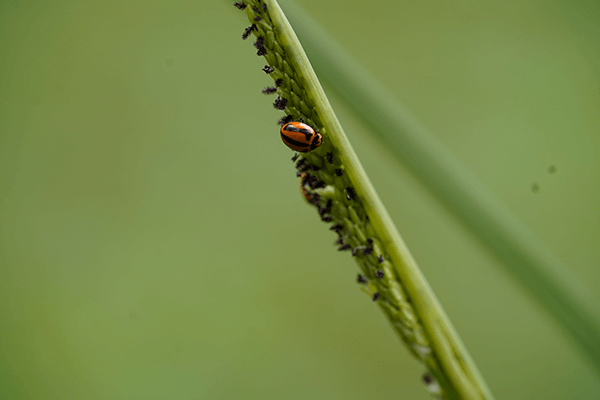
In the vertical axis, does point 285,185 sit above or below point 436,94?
below

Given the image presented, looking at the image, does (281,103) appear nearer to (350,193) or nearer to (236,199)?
(350,193)

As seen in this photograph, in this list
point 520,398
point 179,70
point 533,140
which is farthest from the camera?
point 179,70

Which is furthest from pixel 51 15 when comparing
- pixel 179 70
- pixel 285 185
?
pixel 285 185

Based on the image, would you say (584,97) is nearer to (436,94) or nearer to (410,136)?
(436,94)

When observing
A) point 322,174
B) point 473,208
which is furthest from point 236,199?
point 322,174

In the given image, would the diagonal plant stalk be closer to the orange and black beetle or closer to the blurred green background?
the orange and black beetle

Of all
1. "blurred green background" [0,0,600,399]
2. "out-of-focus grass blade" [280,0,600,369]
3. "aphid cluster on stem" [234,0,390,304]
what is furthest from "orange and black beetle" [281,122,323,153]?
"blurred green background" [0,0,600,399]

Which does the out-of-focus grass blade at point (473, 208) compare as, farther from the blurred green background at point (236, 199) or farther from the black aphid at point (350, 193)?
the blurred green background at point (236, 199)
